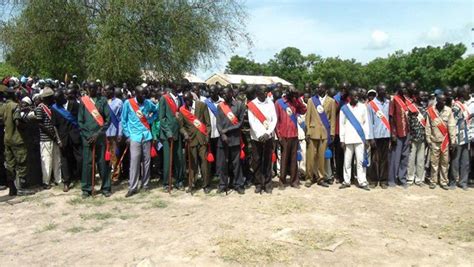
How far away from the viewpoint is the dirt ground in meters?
4.87

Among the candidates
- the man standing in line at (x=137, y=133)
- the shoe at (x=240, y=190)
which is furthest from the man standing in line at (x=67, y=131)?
the shoe at (x=240, y=190)

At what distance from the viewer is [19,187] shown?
26.0 feet

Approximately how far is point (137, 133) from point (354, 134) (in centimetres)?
390

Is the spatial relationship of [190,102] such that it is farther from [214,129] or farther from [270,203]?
[270,203]

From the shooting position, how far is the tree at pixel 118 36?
1373cm

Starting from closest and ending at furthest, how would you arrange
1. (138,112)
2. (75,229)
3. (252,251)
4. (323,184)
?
(252,251) < (75,229) < (138,112) < (323,184)

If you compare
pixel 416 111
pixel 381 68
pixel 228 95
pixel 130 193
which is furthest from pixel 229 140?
pixel 381 68

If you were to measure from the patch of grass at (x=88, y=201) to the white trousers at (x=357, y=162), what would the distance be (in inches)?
171

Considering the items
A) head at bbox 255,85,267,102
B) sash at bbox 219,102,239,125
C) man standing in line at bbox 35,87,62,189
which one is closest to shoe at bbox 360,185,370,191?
head at bbox 255,85,267,102

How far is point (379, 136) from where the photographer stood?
26.3 ft

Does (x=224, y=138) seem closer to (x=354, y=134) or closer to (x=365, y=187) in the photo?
(x=354, y=134)

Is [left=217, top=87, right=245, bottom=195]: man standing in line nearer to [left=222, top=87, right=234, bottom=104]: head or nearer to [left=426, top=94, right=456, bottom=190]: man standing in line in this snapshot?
[left=222, top=87, right=234, bottom=104]: head

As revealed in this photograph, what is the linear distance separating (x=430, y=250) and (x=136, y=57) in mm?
11490

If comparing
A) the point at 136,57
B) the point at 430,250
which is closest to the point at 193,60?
Answer: the point at 136,57
